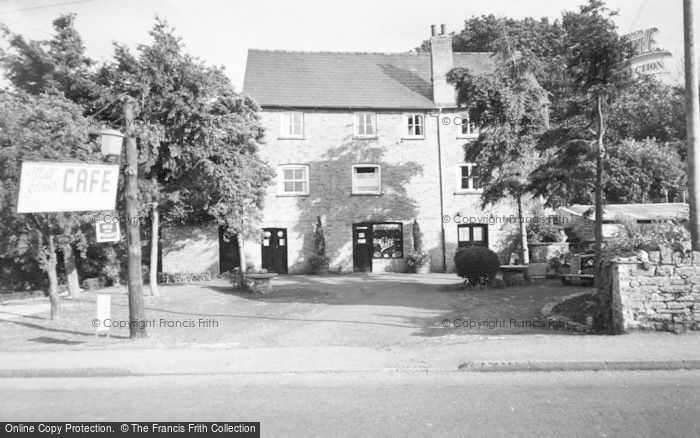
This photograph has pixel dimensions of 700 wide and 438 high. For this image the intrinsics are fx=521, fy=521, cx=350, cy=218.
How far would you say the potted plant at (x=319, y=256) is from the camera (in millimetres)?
26875

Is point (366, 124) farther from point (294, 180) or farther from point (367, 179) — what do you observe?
point (294, 180)

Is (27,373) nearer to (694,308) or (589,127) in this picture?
(694,308)

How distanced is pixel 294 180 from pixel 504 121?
11.6 metres

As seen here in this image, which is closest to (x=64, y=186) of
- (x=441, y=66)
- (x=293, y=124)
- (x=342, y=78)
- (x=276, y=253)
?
(x=276, y=253)

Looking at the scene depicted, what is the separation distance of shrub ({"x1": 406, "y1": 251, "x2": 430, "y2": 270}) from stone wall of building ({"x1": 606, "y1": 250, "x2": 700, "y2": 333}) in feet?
55.8

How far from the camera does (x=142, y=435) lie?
5.74 metres

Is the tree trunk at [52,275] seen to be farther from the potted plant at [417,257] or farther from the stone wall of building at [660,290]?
the potted plant at [417,257]

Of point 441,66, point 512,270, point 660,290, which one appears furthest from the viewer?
point 441,66

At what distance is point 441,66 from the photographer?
29.0 m

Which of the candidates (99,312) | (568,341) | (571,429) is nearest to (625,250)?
(568,341)

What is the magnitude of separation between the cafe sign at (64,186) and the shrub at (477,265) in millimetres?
11943

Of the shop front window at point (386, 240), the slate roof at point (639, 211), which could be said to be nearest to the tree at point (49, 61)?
the shop front window at point (386, 240)

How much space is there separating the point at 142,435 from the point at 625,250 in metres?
10.9

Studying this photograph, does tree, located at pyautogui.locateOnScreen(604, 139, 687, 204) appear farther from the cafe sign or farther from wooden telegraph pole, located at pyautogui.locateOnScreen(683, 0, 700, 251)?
the cafe sign
